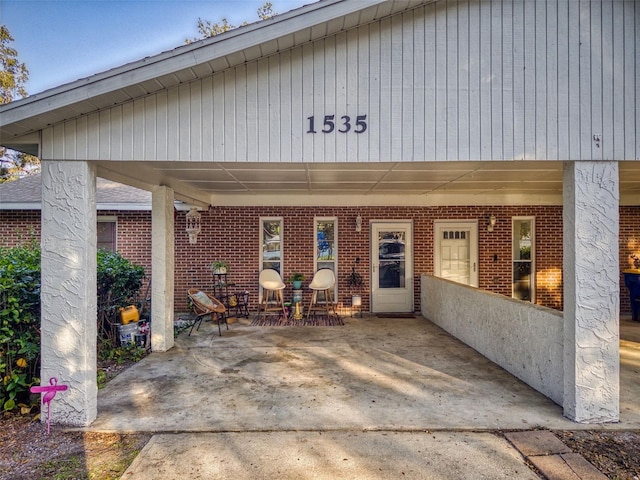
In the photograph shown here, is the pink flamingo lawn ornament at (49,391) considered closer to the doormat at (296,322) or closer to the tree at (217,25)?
the doormat at (296,322)

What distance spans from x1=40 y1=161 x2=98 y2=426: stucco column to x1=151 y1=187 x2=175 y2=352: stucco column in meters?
2.19

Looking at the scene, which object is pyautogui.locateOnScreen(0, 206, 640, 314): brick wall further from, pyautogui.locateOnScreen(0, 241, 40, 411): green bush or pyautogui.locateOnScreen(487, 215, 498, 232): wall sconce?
pyautogui.locateOnScreen(0, 241, 40, 411): green bush

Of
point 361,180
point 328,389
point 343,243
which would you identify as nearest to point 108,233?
point 343,243

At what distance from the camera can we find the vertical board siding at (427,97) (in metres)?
3.41

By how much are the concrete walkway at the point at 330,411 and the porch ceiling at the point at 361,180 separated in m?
2.52

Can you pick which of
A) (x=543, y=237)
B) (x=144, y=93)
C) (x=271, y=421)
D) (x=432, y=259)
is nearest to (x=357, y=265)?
(x=432, y=259)

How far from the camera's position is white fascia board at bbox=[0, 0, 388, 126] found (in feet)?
10.1

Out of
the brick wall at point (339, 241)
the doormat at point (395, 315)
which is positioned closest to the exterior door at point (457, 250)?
the brick wall at point (339, 241)

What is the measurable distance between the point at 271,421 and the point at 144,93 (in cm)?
327

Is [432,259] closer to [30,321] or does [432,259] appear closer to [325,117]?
[325,117]

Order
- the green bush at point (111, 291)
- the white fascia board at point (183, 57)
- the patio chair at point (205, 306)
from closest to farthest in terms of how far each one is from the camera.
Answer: the white fascia board at point (183, 57), the green bush at point (111, 291), the patio chair at point (205, 306)

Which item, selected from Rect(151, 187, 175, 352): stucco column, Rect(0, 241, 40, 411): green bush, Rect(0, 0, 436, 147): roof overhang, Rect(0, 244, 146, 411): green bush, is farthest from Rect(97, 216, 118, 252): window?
Rect(0, 0, 436, 147): roof overhang

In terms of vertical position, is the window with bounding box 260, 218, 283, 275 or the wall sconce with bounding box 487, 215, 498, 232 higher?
the wall sconce with bounding box 487, 215, 498, 232

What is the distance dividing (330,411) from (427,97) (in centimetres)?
321
